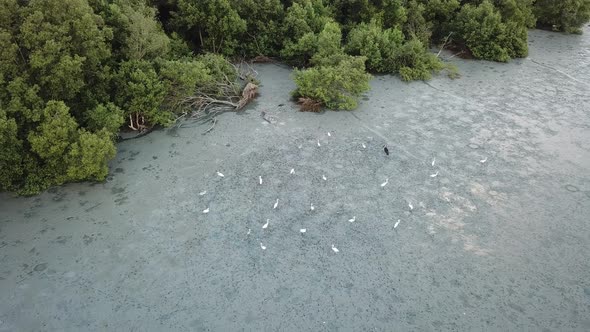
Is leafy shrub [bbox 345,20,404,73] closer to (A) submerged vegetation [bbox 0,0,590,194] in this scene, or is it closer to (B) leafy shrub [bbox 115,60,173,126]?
(A) submerged vegetation [bbox 0,0,590,194]

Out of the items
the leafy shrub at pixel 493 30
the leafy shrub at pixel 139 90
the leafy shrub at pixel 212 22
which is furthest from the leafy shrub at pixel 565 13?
the leafy shrub at pixel 139 90

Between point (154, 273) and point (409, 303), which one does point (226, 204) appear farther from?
Answer: point (409, 303)

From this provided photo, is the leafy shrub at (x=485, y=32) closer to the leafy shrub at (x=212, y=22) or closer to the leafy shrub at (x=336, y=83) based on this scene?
the leafy shrub at (x=336, y=83)

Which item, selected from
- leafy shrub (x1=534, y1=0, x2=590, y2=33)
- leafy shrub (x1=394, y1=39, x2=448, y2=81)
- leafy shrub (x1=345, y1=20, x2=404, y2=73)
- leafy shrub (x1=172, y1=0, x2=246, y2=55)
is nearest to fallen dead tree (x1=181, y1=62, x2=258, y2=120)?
leafy shrub (x1=172, y1=0, x2=246, y2=55)

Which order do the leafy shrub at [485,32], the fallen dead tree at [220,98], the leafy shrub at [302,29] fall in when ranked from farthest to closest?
the leafy shrub at [485,32]
the leafy shrub at [302,29]
the fallen dead tree at [220,98]

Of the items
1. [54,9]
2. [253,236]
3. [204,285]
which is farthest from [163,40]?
[204,285]

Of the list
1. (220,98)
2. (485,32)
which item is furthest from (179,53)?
(485,32)

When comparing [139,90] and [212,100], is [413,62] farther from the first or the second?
[139,90]
